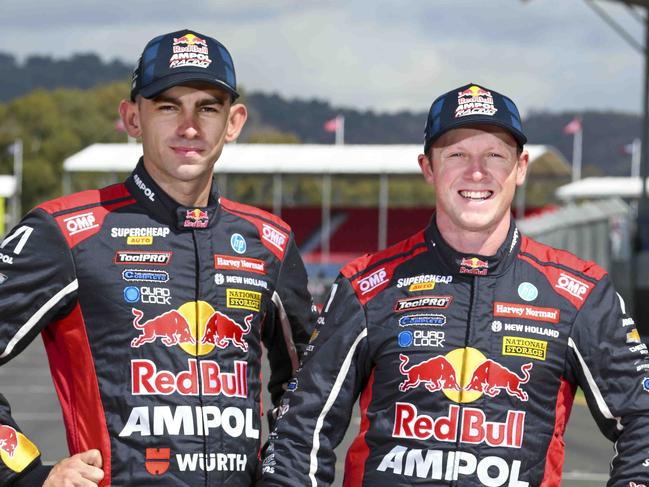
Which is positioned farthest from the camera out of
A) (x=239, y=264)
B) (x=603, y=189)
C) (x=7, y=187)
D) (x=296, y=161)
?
(x=603, y=189)

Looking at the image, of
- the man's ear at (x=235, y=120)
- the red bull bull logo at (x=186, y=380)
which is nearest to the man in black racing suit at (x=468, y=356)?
the red bull bull logo at (x=186, y=380)

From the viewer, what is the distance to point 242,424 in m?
3.90

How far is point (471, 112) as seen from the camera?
370 centimetres

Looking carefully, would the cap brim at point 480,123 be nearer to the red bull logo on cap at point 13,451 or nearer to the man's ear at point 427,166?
the man's ear at point 427,166

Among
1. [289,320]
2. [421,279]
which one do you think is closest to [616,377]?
[421,279]

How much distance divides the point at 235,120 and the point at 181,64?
12.8 inches

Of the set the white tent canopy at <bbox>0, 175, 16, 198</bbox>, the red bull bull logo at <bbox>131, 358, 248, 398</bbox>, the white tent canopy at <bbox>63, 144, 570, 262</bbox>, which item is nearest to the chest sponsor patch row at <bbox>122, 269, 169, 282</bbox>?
the red bull bull logo at <bbox>131, 358, 248, 398</bbox>

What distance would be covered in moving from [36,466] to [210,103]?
125 centimetres

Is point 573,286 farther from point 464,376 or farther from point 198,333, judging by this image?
point 198,333

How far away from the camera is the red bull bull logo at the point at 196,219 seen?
13.0 feet

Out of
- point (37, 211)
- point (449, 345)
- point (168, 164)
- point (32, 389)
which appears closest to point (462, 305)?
point (449, 345)

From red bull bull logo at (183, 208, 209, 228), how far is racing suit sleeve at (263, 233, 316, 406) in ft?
1.15

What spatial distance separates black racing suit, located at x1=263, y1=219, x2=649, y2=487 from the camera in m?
3.60

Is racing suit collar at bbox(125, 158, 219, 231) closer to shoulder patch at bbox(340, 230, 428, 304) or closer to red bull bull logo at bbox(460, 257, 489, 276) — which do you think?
shoulder patch at bbox(340, 230, 428, 304)
